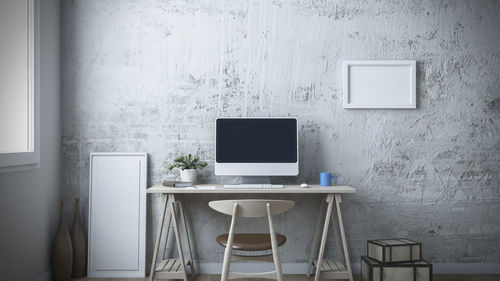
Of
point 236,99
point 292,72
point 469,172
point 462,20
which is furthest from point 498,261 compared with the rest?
point 236,99

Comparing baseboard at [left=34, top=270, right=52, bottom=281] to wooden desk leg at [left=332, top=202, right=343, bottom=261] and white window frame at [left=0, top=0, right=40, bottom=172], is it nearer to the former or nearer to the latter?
white window frame at [left=0, top=0, right=40, bottom=172]

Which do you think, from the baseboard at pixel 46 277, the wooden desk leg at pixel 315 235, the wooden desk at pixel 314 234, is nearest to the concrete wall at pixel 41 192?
the baseboard at pixel 46 277

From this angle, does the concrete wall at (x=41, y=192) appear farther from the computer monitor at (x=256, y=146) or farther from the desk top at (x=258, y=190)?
the computer monitor at (x=256, y=146)

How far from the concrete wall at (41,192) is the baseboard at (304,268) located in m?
1.23

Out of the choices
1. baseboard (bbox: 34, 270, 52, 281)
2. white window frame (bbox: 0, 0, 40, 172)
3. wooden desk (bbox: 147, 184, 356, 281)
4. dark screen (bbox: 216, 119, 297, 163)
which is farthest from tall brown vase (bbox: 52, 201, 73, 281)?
dark screen (bbox: 216, 119, 297, 163)

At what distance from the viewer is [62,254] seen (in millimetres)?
3201

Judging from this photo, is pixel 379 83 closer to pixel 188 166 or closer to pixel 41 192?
pixel 188 166

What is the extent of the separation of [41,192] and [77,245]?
53 cm

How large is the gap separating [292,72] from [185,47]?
915mm

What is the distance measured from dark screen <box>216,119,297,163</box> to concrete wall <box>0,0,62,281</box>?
1.32 metres

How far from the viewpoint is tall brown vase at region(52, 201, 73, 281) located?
320cm

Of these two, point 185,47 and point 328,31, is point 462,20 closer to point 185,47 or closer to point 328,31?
point 328,31

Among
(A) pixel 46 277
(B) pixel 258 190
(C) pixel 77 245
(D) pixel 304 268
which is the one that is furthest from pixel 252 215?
(A) pixel 46 277

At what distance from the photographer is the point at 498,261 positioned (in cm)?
346
